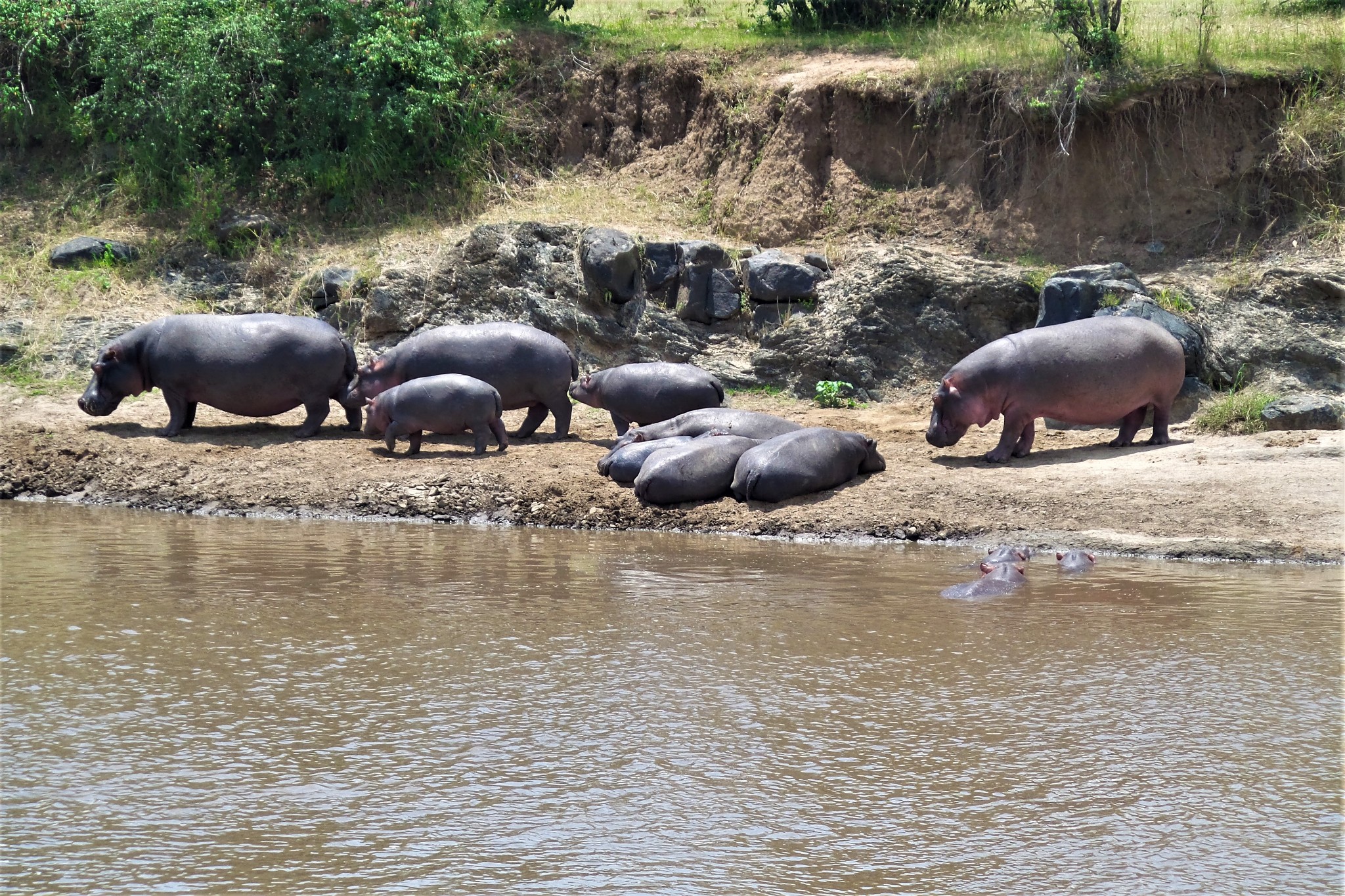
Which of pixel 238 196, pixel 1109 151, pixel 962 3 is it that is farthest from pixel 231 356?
pixel 962 3

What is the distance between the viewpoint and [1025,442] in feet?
36.7

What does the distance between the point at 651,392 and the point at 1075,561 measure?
4.60m

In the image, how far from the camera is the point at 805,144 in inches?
640

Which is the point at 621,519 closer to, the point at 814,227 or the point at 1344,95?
the point at 814,227

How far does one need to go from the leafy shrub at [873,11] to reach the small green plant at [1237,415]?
828cm

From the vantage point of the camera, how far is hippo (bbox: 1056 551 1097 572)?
836 cm

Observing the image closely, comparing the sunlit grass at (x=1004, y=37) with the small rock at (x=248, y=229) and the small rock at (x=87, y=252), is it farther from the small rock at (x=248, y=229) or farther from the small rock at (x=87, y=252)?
the small rock at (x=87, y=252)

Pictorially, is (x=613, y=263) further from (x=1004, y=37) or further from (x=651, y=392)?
(x=1004, y=37)

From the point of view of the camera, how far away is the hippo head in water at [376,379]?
1229 cm

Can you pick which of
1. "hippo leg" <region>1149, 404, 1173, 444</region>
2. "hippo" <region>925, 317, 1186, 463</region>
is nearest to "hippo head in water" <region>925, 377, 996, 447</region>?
"hippo" <region>925, 317, 1186, 463</region>

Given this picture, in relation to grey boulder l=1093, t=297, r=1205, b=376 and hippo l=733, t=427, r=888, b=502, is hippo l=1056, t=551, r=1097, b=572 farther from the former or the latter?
grey boulder l=1093, t=297, r=1205, b=376

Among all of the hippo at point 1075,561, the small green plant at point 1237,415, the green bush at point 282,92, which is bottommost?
the hippo at point 1075,561

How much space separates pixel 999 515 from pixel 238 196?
1153cm

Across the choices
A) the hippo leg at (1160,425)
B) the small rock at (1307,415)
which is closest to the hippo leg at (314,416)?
the hippo leg at (1160,425)
